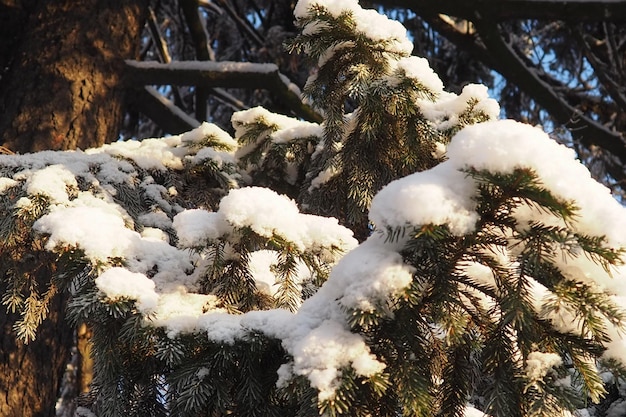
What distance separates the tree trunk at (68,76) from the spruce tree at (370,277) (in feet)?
3.02

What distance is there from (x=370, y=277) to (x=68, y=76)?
2282mm

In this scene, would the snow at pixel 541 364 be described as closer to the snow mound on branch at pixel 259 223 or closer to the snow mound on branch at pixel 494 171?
the snow mound on branch at pixel 494 171

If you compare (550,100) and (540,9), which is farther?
(550,100)

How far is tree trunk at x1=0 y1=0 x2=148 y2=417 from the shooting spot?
2.43 m

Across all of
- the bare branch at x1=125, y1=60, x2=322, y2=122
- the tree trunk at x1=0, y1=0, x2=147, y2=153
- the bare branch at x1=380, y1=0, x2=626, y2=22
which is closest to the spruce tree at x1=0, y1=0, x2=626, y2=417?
the tree trunk at x1=0, y1=0, x2=147, y2=153

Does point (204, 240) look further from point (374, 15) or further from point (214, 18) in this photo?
point (214, 18)

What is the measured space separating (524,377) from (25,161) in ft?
4.92

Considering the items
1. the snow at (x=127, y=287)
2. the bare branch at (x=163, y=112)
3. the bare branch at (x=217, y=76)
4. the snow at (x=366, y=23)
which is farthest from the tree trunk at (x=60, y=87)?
the snow at (x=366, y=23)

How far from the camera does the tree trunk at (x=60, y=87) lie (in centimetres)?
243

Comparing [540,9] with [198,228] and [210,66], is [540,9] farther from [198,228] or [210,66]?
[198,228]

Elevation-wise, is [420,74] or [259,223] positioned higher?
[420,74]

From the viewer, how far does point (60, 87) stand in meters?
2.83

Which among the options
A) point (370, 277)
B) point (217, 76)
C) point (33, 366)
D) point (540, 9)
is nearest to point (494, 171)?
point (370, 277)

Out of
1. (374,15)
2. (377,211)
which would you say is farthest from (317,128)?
(377,211)
